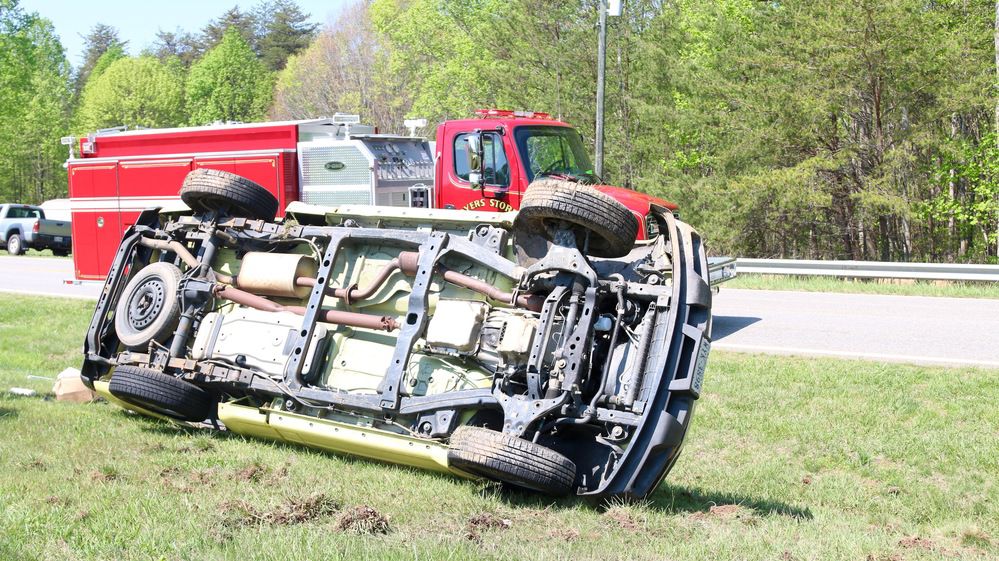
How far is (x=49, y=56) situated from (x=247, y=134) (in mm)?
71900

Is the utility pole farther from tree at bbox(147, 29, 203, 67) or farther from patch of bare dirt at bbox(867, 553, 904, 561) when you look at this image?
tree at bbox(147, 29, 203, 67)

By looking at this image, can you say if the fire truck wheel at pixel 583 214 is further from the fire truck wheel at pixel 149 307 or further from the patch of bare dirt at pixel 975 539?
the fire truck wheel at pixel 149 307

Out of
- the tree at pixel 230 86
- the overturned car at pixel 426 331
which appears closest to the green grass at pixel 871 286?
the overturned car at pixel 426 331

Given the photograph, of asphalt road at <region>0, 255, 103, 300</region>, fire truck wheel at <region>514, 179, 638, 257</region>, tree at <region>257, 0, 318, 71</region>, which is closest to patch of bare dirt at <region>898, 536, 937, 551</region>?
fire truck wheel at <region>514, 179, 638, 257</region>

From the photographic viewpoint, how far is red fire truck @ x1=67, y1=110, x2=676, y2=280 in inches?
560

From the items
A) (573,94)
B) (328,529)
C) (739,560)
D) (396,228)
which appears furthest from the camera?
(573,94)

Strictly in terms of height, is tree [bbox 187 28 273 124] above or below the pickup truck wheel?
above

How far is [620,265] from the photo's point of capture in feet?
22.6

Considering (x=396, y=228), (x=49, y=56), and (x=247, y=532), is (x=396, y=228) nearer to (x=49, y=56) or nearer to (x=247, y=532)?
(x=247, y=532)

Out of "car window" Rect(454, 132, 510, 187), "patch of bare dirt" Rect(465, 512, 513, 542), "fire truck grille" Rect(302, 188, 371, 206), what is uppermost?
"car window" Rect(454, 132, 510, 187)

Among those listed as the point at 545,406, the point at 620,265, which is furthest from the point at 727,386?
the point at 545,406

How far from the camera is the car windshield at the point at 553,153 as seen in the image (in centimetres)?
1426

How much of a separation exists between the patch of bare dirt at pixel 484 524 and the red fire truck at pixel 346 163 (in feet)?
24.6

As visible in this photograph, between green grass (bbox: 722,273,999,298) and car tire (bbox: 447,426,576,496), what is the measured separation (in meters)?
13.3
